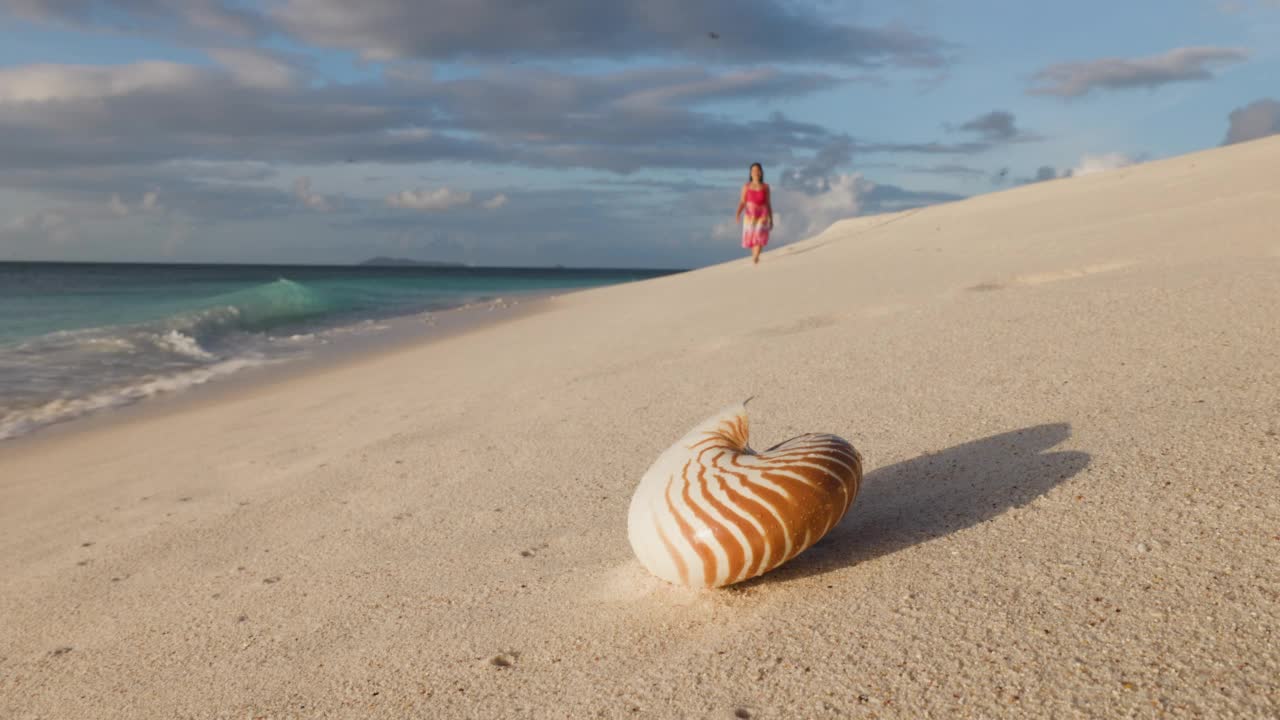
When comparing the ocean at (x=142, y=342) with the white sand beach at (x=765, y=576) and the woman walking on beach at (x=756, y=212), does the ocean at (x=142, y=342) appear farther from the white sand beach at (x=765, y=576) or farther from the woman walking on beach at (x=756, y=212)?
the woman walking on beach at (x=756, y=212)

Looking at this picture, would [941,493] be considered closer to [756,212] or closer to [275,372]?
[275,372]

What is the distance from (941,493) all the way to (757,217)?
10.3 meters

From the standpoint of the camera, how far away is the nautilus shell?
2041mm

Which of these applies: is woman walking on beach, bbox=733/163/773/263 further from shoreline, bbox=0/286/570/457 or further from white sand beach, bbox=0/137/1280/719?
white sand beach, bbox=0/137/1280/719

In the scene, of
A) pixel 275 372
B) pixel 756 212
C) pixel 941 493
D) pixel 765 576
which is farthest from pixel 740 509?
pixel 756 212

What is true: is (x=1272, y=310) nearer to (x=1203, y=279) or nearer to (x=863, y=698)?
(x=1203, y=279)

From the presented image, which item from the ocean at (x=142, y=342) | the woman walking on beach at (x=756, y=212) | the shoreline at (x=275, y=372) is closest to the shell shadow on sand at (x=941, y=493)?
the shoreline at (x=275, y=372)

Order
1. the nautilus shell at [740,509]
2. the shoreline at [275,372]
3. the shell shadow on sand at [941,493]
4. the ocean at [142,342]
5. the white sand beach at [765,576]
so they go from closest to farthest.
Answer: the white sand beach at [765,576]
the nautilus shell at [740,509]
the shell shadow on sand at [941,493]
the shoreline at [275,372]
the ocean at [142,342]

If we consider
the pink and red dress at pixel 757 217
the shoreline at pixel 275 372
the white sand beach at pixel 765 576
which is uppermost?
the pink and red dress at pixel 757 217

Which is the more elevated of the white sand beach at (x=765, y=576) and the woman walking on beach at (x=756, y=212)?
the woman walking on beach at (x=756, y=212)

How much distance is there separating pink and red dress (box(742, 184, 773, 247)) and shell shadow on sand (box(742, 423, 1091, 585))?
9.83 metres

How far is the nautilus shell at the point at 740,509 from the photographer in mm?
2041

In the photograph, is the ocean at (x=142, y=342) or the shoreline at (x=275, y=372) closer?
the shoreline at (x=275, y=372)

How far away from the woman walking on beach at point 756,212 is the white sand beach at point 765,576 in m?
7.04
